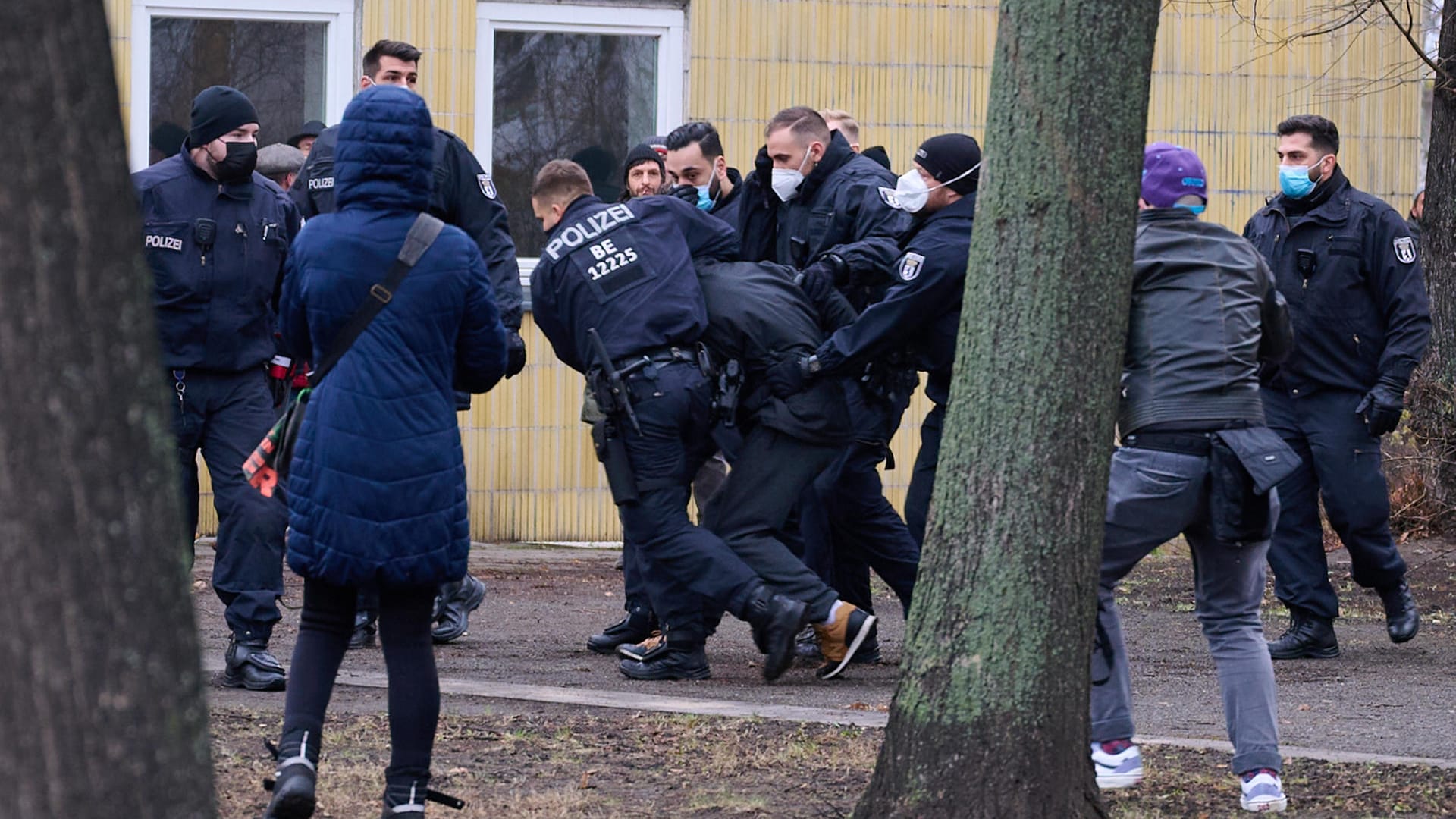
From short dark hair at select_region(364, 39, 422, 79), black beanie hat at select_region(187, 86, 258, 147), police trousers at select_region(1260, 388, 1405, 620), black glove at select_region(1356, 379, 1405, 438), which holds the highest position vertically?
short dark hair at select_region(364, 39, 422, 79)

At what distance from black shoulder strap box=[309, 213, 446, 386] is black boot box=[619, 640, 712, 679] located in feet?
9.76

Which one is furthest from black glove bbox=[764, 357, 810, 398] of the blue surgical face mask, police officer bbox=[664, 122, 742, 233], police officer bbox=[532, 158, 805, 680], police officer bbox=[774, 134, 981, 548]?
the blue surgical face mask

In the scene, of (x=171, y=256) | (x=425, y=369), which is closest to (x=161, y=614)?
(x=425, y=369)

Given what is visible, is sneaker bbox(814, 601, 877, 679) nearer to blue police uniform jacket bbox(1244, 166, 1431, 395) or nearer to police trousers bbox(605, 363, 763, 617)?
police trousers bbox(605, 363, 763, 617)

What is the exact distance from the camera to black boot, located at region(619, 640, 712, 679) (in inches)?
288

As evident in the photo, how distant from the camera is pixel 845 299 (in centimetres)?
744

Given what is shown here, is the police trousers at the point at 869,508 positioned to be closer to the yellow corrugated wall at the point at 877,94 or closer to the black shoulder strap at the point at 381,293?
the black shoulder strap at the point at 381,293

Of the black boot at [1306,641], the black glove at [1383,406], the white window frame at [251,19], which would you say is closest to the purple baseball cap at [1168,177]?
the black glove at [1383,406]

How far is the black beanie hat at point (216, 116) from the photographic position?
689 centimetres

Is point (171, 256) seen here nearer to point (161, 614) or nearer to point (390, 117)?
point (390, 117)

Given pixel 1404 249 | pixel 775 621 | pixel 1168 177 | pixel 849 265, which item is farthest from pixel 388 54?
pixel 1404 249

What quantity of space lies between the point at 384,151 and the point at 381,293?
345 mm

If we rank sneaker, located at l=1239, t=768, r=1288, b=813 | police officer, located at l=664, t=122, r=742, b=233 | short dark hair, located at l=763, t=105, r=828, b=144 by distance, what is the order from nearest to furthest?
sneaker, located at l=1239, t=768, r=1288, b=813 < short dark hair, located at l=763, t=105, r=828, b=144 < police officer, located at l=664, t=122, r=742, b=233

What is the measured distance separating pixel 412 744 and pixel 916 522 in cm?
333
